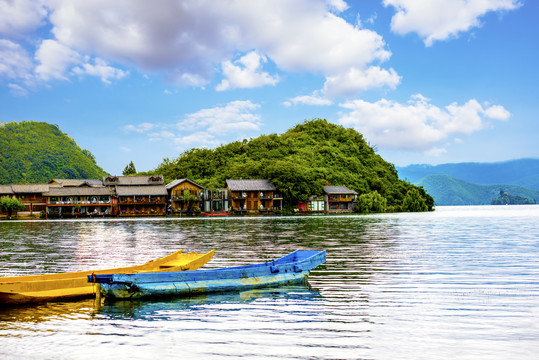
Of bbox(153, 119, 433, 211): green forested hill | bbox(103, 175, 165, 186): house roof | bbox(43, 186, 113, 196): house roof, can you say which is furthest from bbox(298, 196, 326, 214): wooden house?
bbox(43, 186, 113, 196): house roof

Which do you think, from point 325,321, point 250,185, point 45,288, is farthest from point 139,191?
point 325,321

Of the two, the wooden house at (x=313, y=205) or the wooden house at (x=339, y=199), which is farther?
the wooden house at (x=339, y=199)

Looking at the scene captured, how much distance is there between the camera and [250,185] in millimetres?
90500

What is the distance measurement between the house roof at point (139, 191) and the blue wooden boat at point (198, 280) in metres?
72.9

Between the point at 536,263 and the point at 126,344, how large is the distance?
16619mm

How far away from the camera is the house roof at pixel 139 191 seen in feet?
275

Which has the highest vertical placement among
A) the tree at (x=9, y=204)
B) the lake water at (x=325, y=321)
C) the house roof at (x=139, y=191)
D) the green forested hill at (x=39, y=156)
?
the green forested hill at (x=39, y=156)

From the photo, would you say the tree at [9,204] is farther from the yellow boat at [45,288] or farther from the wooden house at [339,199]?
the yellow boat at [45,288]

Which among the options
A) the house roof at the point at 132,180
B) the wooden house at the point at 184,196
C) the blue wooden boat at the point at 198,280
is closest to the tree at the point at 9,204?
the house roof at the point at 132,180

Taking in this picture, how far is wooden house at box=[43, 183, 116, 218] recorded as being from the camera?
81188mm

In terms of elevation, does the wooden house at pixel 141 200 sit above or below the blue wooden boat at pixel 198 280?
above

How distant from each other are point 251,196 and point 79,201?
31767 millimetres

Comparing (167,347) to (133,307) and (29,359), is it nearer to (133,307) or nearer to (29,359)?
(29,359)

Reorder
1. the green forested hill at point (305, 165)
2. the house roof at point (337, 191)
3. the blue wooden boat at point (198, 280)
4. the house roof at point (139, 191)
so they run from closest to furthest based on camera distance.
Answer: the blue wooden boat at point (198, 280) → the house roof at point (139, 191) → the house roof at point (337, 191) → the green forested hill at point (305, 165)
